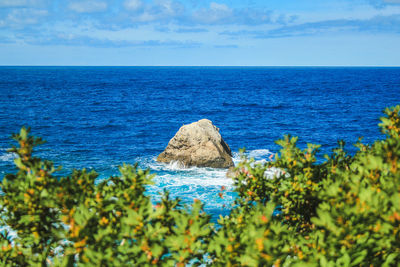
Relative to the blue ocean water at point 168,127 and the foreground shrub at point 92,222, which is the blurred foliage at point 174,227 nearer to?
the foreground shrub at point 92,222

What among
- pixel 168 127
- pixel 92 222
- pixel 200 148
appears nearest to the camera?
pixel 92 222

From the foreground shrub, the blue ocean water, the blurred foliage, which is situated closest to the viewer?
the blurred foliage

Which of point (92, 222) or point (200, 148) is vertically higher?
point (92, 222)

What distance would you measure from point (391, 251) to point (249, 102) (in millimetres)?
82115

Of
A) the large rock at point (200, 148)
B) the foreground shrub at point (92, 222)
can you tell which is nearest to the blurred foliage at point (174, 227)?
the foreground shrub at point (92, 222)

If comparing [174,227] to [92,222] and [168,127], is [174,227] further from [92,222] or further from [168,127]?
[168,127]

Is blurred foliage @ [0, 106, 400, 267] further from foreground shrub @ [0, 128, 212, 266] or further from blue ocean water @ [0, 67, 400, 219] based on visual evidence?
blue ocean water @ [0, 67, 400, 219]

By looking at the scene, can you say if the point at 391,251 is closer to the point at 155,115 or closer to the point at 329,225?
the point at 329,225

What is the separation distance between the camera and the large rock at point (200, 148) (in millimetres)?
32062

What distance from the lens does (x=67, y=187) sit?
6449 mm

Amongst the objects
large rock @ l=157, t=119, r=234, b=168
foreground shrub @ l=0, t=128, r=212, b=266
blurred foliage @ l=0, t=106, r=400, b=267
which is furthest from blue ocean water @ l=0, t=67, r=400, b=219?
foreground shrub @ l=0, t=128, r=212, b=266

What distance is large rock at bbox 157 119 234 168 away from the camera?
32.1 m

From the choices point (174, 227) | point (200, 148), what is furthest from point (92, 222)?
point (200, 148)

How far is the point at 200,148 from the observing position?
107 ft
